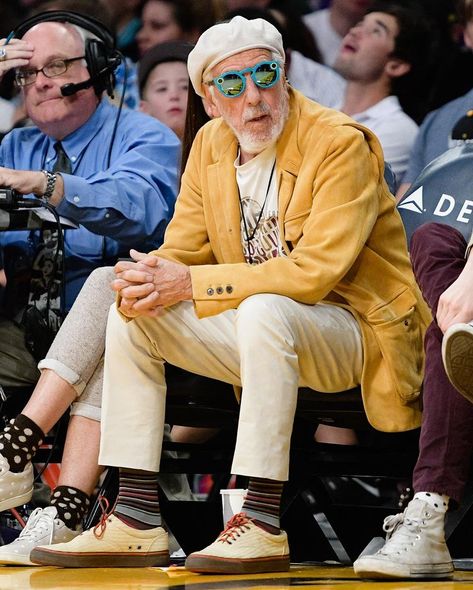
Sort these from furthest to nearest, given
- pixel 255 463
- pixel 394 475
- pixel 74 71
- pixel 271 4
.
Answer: pixel 271 4
pixel 74 71
pixel 394 475
pixel 255 463

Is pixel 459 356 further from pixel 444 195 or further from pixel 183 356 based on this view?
pixel 444 195

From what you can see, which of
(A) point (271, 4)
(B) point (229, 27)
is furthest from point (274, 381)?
(A) point (271, 4)

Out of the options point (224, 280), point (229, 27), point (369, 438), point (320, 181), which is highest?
point (229, 27)

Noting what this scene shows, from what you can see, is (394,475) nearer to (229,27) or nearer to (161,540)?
(161,540)

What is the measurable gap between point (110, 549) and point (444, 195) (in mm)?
1245

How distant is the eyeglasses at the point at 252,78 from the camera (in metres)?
3.06

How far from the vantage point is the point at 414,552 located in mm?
2604

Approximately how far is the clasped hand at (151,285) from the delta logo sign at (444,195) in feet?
2.35

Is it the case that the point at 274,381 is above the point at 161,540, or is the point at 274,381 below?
above

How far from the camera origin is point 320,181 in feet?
9.84

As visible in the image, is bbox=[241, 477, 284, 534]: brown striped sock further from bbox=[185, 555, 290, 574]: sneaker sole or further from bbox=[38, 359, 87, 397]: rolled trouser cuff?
bbox=[38, 359, 87, 397]: rolled trouser cuff

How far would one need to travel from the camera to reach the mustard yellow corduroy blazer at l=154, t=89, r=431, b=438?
9.52ft

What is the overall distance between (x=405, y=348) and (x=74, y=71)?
1550 millimetres

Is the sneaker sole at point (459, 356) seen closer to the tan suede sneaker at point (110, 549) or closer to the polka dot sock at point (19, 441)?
the tan suede sneaker at point (110, 549)
